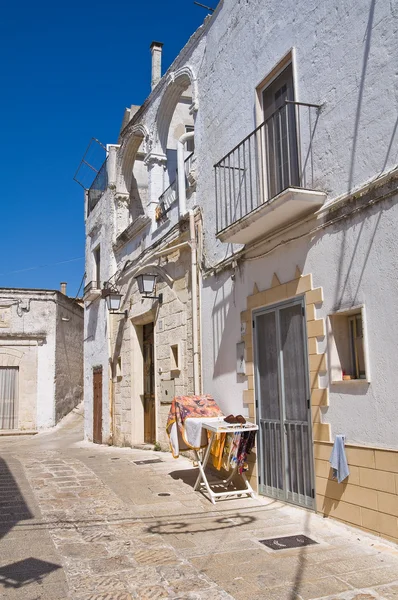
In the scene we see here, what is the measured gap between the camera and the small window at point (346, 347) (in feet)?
16.6

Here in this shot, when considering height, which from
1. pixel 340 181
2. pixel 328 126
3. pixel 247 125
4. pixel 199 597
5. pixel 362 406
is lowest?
pixel 199 597

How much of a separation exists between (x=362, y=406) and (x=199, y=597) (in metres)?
2.09

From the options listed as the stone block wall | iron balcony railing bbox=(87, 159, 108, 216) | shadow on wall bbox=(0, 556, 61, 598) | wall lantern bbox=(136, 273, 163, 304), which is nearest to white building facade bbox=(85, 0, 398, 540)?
wall lantern bbox=(136, 273, 163, 304)

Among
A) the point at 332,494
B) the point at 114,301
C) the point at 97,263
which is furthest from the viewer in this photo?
the point at 97,263

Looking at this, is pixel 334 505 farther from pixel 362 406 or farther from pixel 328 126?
pixel 328 126

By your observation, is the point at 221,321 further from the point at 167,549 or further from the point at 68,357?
the point at 68,357

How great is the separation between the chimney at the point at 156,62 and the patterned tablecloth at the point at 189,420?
6877 millimetres

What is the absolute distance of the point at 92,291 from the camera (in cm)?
1405

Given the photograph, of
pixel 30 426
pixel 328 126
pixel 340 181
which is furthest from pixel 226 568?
pixel 30 426

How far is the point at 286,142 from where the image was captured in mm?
6371

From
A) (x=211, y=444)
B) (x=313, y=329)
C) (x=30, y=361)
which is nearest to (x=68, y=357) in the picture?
(x=30, y=361)

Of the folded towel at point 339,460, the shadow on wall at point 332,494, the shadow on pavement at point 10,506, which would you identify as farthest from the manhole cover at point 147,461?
the folded towel at point 339,460

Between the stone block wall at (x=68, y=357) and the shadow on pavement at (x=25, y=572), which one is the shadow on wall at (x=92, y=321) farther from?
the shadow on pavement at (x=25, y=572)

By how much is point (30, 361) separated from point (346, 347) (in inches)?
600
